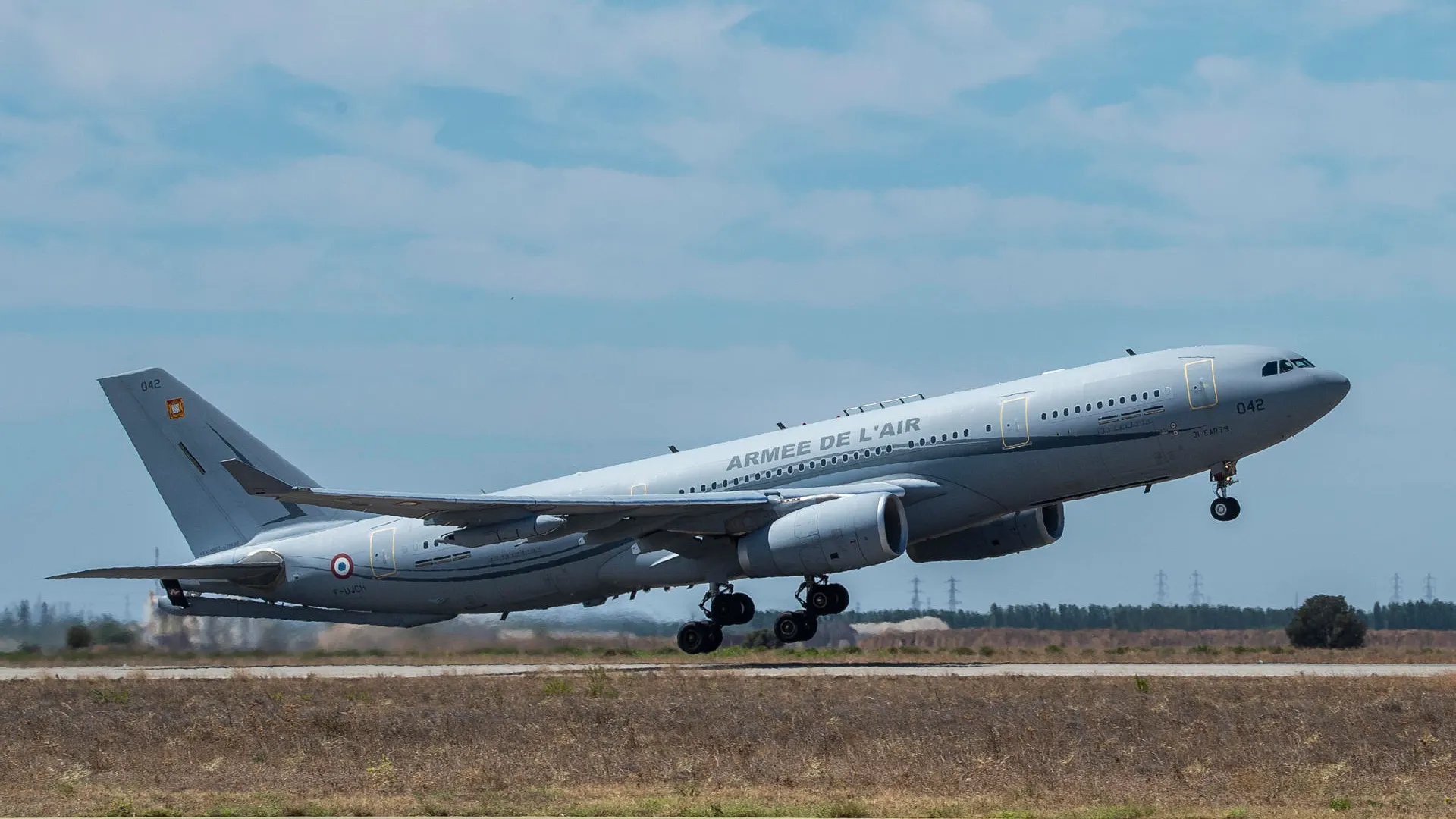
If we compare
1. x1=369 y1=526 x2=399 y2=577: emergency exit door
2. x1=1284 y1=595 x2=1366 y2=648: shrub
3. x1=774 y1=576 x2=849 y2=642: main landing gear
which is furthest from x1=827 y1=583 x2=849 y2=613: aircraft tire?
x1=1284 y1=595 x2=1366 y2=648: shrub

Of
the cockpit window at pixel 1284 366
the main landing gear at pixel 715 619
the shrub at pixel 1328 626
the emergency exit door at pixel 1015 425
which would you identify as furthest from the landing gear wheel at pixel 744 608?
the shrub at pixel 1328 626

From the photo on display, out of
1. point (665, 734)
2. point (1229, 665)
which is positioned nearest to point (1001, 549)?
point (1229, 665)

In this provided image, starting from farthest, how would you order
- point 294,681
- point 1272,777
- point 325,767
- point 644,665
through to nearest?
point 644,665
point 294,681
point 325,767
point 1272,777

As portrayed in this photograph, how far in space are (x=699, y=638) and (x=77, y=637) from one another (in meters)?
16.8

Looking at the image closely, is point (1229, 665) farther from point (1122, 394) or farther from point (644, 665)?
point (644, 665)

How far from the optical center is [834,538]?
1383 inches

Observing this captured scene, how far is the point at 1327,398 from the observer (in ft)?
114

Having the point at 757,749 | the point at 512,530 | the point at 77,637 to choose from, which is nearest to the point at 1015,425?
the point at 512,530

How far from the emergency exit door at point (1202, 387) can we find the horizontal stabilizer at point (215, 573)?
75.6 ft

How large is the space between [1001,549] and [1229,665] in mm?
6789

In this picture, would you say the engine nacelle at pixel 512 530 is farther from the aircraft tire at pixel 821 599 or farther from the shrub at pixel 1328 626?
the shrub at pixel 1328 626

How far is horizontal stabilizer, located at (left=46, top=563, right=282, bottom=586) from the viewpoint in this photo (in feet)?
131

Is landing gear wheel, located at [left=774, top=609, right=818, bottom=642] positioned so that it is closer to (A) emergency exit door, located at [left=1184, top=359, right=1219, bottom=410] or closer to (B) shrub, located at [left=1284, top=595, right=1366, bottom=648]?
(A) emergency exit door, located at [left=1184, top=359, right=1219, bottom=410]

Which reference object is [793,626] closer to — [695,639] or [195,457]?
[695,639]
